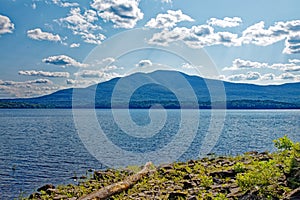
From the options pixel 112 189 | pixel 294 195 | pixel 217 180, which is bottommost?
pixel 112 189

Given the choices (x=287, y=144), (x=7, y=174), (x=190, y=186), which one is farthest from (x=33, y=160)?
(x=287, y=144)

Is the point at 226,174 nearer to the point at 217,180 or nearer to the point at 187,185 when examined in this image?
the point at 217,180

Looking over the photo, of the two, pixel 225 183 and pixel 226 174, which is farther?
pixel 226 174

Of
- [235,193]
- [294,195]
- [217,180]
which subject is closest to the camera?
[294,195]

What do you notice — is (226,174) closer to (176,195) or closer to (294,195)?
(176,195)

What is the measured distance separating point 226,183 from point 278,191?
3.31 m

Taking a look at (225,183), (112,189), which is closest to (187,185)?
(225,183)

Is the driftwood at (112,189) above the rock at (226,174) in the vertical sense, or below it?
below

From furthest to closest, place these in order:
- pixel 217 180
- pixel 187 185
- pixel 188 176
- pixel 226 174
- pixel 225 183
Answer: pixel 188 176
pixel 226 174
pixel 217 180
pixel 187 185
pixel 225 183

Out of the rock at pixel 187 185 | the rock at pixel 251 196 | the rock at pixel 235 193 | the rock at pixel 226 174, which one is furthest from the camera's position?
the rock at pixel 226 174

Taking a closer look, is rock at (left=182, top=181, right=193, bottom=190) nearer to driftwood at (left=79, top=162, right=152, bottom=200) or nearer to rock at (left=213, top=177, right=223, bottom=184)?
rock at (left=213, top=177, right=223, bottom=184)

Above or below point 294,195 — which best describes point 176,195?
below

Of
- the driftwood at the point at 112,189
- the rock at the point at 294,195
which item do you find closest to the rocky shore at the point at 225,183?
the rock at the point at 294,195

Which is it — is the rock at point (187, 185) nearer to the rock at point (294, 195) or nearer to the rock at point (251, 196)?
the rock at point (251, 196)
